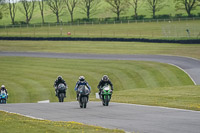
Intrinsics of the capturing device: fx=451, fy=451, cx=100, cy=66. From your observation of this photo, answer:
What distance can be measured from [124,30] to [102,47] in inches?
983

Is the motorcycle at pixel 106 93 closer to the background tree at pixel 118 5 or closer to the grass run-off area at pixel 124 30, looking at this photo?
the grass run-off area at pixel 124 30

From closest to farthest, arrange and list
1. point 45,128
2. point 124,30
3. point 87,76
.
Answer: point 45,128, point 87,76, point 124,30

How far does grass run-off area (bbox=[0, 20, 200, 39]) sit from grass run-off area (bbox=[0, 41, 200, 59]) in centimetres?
524

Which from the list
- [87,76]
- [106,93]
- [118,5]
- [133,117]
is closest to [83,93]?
[106,93]

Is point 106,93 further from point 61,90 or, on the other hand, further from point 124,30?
point 124,30

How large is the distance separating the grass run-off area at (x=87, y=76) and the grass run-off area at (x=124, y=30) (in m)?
22.0

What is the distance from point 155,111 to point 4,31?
9318 centimetres

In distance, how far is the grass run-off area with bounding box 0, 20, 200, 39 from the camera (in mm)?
75188

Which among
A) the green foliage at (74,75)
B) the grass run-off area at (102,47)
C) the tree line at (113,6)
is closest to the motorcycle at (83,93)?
the green foliage at (74,75)

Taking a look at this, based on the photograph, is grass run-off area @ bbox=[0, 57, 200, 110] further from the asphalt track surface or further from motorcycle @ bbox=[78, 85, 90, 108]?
the asphalt track surface

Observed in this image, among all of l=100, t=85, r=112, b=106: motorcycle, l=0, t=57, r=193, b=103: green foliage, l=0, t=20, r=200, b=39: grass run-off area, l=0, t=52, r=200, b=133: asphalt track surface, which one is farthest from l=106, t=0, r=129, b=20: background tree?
l=0, t=52, r=200, b=133: asphalt track surface

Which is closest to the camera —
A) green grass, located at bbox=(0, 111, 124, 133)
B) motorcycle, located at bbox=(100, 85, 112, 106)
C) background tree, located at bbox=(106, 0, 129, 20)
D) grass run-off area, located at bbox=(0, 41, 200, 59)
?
green grass, located at bbox=(0, 111, 124, 133)

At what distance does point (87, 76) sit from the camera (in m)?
45.9

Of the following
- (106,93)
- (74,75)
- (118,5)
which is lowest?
(74,75)
